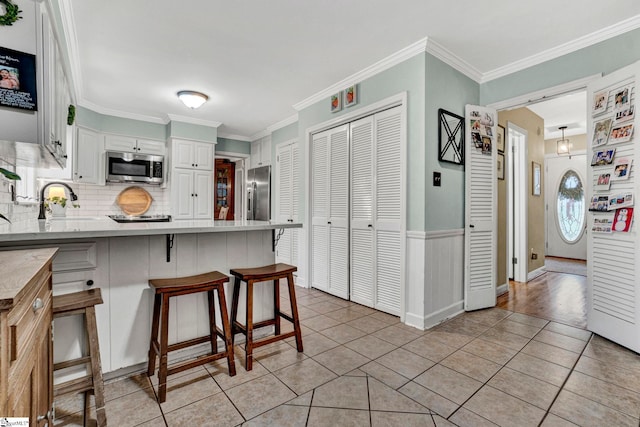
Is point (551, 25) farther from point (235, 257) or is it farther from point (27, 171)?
point (27, 171)

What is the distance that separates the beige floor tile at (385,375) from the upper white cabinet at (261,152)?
4289 millimetres

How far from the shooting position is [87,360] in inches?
65.7

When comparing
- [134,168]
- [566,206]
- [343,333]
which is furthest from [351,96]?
[566,206]

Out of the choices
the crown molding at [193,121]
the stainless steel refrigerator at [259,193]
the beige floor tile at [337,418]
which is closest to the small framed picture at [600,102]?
the beige floor tile at [337,418]

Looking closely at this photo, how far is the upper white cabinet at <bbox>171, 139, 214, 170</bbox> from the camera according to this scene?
498 cm

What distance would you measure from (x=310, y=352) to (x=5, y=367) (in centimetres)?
189

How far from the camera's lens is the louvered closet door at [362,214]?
3.35 m

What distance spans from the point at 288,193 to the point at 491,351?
3.58 m

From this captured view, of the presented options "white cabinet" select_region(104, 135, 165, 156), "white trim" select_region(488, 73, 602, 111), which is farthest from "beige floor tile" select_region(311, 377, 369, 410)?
"white cabinet" select_region(104, 135, 165, 156)

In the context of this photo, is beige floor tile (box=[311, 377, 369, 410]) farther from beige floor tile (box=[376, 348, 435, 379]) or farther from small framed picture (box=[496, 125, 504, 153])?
small framed picture (box=[496, 125, 504, 153])

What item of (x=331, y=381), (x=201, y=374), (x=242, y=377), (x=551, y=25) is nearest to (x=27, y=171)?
(x=201, y=374)

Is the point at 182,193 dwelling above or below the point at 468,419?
above

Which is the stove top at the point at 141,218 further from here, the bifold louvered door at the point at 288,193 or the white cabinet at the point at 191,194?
the bifold louvered door at the point at 288,193

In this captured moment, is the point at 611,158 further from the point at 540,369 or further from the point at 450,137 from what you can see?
the point at 540,369
